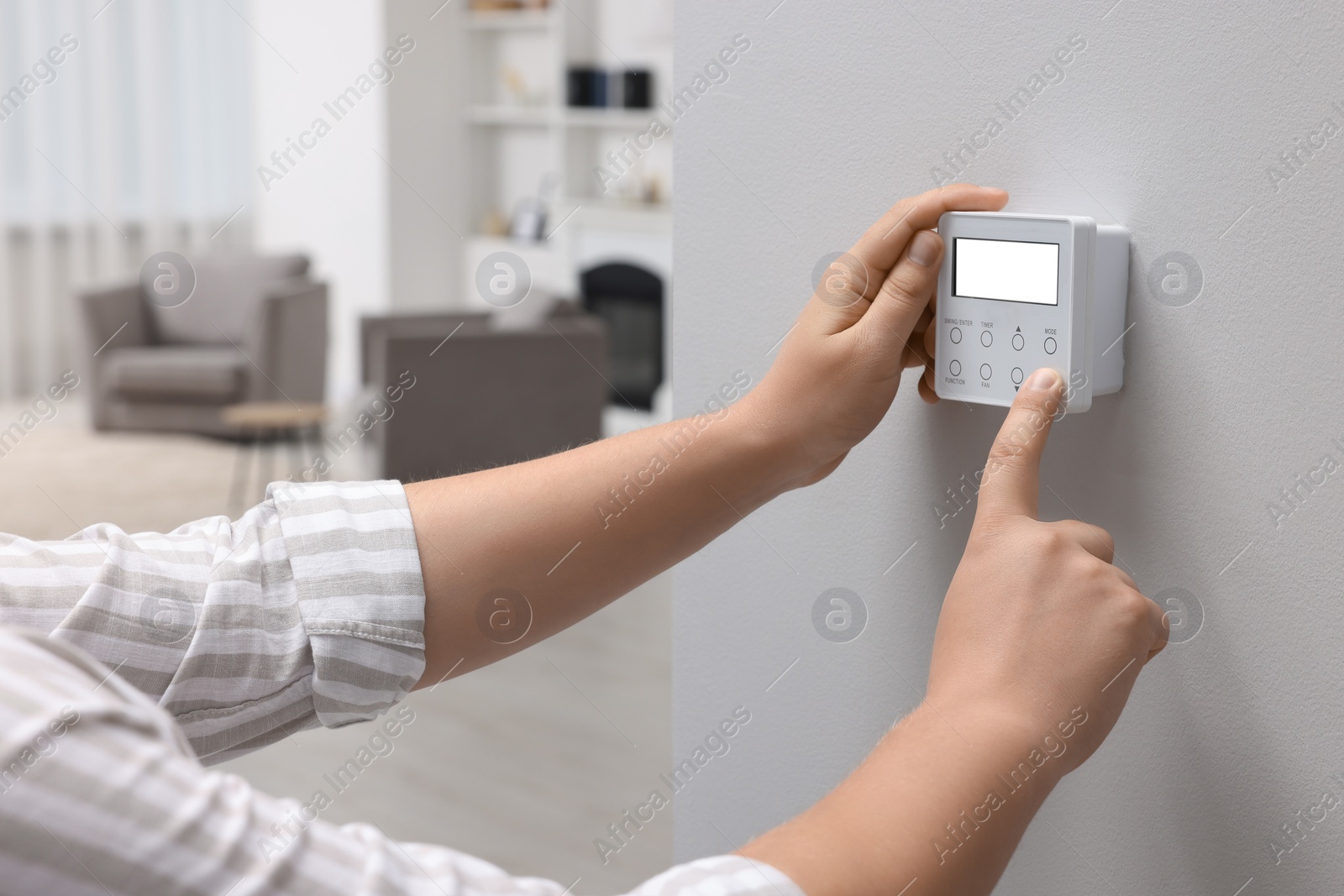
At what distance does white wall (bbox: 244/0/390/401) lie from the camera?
5914mm

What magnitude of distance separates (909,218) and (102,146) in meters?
6.24

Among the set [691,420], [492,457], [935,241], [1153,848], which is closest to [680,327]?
[691,420]

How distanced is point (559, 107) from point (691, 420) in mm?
4917

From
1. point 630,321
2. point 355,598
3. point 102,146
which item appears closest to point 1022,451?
point 355,598

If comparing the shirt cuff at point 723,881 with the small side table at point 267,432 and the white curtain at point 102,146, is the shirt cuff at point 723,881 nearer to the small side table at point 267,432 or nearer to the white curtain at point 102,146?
the small side table at point 267,432

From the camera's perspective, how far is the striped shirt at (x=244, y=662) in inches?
13.9

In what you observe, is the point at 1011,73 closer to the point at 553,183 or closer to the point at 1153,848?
the point at 1153,848

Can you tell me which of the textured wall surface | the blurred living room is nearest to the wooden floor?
the blurred living room

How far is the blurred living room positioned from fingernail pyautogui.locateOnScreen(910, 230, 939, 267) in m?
2.14

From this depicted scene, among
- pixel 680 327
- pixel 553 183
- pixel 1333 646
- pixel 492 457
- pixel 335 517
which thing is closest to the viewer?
pixel 1333 646

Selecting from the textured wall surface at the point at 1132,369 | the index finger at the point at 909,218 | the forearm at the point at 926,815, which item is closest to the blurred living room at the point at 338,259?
the textured wall surface at the point at 1132,369

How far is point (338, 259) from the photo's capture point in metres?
6.25

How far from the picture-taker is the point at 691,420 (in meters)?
0.75

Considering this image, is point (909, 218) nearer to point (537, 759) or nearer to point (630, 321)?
point (537, 759)
